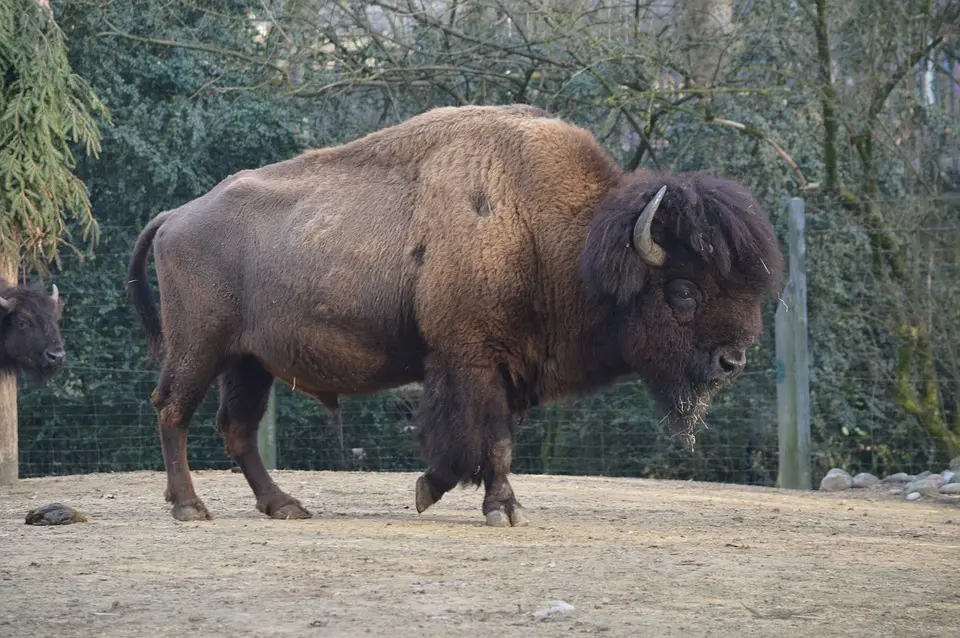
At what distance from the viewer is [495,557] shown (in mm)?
5297

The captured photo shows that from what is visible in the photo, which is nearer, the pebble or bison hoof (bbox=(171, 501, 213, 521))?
the pebble

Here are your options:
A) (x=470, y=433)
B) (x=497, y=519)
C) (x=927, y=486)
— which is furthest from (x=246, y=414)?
(x=927, y=486)

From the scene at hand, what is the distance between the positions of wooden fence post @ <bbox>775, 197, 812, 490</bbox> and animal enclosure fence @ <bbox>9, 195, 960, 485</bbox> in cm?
Result: 16

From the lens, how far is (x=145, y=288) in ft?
26.8

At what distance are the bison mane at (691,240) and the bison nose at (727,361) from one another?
13.3 inches

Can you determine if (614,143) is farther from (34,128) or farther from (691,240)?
(691,240)

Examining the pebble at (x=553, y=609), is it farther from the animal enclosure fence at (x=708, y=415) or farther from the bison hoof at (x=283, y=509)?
the animal enclosure fence at (x=708, y=415)

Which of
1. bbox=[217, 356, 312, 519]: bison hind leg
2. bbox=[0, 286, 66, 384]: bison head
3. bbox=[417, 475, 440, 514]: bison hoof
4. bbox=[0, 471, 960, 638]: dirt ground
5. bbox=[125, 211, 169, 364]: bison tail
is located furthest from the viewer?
bbox=[0, 286, 66, 384]: bison head

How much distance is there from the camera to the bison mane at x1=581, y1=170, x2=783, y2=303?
6309mm

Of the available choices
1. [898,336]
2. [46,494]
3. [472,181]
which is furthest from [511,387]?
[898,336]

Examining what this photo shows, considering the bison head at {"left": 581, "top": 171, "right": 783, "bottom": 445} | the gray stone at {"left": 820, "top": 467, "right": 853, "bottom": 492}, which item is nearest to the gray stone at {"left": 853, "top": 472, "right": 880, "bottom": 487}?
the gray stone at {"left": 820, "top": 467, "right": 853, "bottom": 492}

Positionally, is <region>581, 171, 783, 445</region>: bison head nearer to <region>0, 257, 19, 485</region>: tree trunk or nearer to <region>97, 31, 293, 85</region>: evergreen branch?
<region>0, 257, 19, 485</region>: tree trunk

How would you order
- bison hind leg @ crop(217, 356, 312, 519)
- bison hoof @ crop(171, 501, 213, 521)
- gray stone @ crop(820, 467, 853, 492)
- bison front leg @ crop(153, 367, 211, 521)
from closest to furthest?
1. bison hoof @ crop(171, 501, 213, 521)
2. bison front leg @ crop(153, 367, 211, 521)
3. bison hind leg @ crop(217, 356, 312, 519)
4. gray stone @ crop(820, 467, 853, 492)

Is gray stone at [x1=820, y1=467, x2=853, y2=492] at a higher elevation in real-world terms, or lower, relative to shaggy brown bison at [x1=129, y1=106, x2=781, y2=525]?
lower
